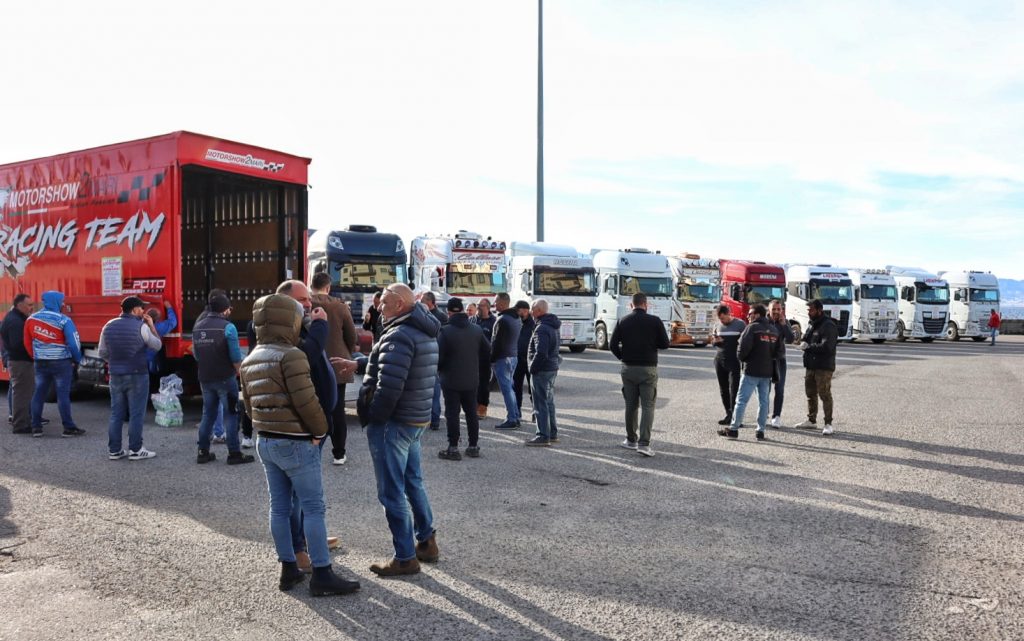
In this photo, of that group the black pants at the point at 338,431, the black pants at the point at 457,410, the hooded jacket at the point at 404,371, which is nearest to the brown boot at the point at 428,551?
the hooded jacket at the point at 404,371

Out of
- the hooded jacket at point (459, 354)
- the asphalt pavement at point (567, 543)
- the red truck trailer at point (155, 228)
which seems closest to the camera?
the asphalt pavement at point (567, 543)

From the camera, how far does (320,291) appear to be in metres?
7.60

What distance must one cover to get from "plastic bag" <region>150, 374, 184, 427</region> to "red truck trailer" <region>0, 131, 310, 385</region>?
1.17ft

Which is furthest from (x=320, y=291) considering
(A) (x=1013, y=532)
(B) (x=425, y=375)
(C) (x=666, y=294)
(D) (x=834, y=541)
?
(C) (x=666, y=294)

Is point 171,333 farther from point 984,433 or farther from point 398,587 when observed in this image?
point 984,433

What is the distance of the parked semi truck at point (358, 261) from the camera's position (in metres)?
17.4

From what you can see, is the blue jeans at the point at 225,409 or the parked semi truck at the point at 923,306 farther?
the parked semi truck at the point at 923,306

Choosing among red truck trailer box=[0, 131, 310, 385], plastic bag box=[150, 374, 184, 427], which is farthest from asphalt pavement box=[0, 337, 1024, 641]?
red truck trailer box=[0, 131, 310, 385]

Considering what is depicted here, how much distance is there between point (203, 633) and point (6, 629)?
102 cm

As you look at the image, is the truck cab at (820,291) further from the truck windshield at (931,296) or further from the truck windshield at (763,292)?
the truck windshield at (931,296)

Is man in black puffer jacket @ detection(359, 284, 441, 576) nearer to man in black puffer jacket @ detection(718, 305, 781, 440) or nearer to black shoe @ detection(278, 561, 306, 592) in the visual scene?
black shoe @ detection(278, 561, 306, 592)

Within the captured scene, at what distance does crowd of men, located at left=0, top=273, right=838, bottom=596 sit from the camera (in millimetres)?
4400

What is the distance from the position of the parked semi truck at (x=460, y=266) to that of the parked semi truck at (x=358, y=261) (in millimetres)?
2260

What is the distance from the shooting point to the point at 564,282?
22.4m
